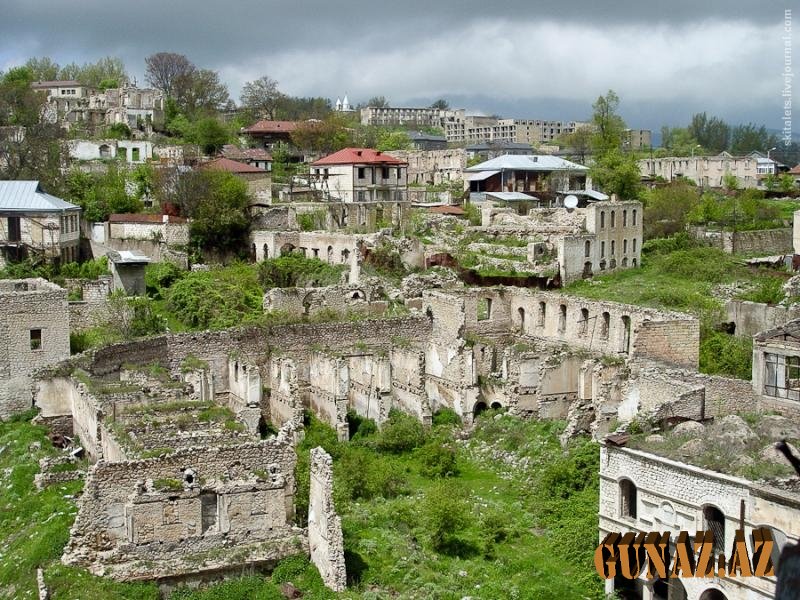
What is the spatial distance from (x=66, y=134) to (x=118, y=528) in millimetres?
46183

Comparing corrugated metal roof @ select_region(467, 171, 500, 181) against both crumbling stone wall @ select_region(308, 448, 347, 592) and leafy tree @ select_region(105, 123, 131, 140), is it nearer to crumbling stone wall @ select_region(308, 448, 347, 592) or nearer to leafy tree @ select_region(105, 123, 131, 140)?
leafy tree @ select_region(105, 123, 131, 140)

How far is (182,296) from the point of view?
3212 centimetres

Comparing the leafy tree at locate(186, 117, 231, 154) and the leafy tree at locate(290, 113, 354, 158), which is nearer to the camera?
the leafy tree at locate(186, 117, 231, 154)

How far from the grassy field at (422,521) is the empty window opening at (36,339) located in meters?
1.99

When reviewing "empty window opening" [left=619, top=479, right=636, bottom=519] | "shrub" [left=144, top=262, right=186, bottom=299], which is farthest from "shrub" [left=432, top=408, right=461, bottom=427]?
"shrub" [left=144, top=262, right=186, bottom=299]

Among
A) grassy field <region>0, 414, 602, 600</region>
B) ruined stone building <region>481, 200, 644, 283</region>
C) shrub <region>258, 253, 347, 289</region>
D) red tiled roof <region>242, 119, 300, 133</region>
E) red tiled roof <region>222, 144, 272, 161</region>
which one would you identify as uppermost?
red tiled roof <region>242, 119, 300, 133</region>

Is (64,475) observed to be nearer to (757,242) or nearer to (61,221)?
(61,221)

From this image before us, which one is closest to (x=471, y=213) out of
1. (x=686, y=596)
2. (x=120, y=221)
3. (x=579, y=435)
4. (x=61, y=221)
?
(x=120, y=221)

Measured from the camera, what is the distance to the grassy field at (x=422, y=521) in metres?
16.0

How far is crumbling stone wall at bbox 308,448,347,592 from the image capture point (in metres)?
15.9

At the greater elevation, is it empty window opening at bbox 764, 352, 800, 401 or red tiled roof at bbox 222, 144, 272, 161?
red tiled roof at bbox 222, 144, 272, 161

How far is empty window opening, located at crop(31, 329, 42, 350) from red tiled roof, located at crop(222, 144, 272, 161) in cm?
3040

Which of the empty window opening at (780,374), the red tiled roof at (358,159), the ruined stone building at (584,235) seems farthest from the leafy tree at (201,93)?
the empty window opening at (780,374)

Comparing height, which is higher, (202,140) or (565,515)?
(202,140)
